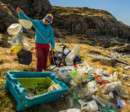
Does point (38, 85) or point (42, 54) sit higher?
point (42, 54)

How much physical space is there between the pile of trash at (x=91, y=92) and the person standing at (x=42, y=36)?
0.75 m

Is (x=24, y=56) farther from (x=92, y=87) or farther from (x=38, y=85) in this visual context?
(x=92, y=87)

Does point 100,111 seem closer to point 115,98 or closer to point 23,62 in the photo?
point 115,98

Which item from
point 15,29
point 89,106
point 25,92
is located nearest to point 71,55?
point 15,29

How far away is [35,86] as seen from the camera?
8.68 meters

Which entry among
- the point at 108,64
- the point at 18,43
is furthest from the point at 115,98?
the point at 108,64

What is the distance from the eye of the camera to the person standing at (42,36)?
9750 mm

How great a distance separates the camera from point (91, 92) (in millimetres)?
8961

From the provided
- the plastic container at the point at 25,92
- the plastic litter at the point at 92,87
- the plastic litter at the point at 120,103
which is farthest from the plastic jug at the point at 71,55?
the plastic litter at the point at 120,103

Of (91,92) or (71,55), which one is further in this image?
(71,55)

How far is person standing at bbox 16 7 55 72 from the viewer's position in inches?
384

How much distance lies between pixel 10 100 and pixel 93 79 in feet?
9.17

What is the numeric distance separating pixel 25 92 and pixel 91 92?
2052mm

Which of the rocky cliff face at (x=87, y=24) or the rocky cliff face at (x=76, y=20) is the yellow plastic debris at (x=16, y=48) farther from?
the rocky cliff face at (x=87, y=24)
